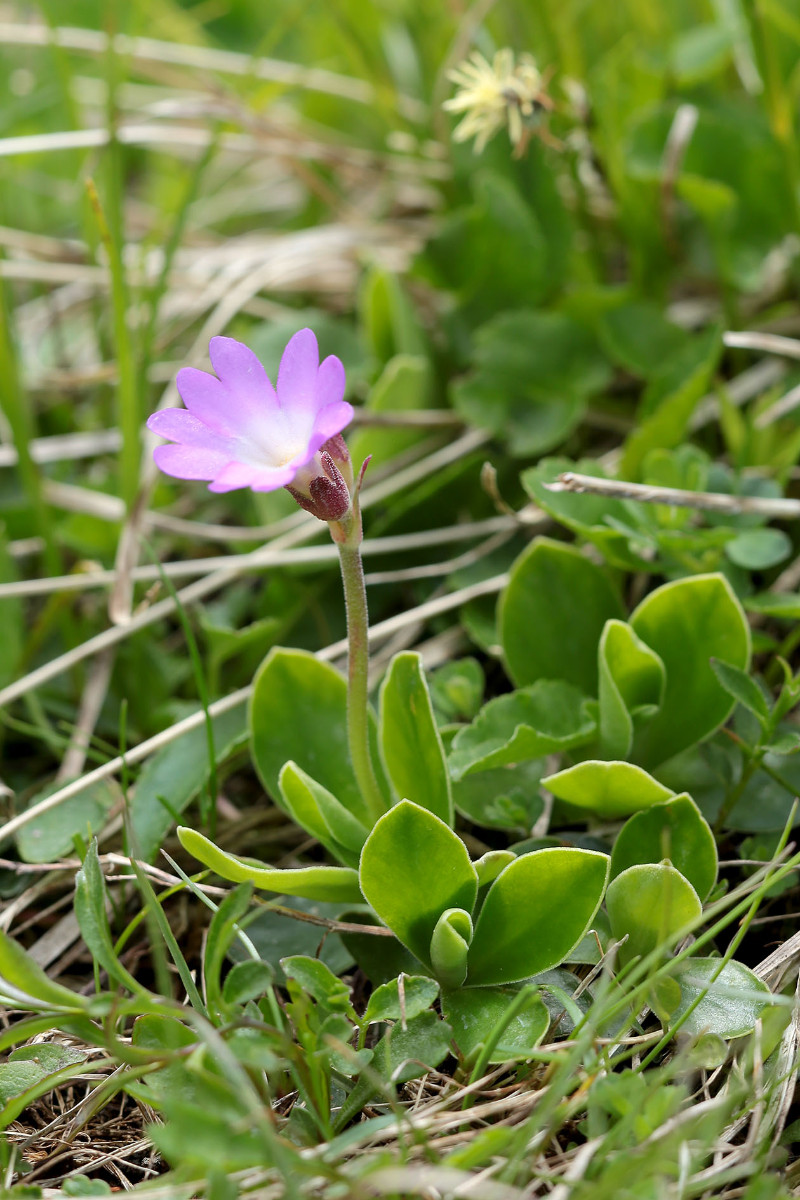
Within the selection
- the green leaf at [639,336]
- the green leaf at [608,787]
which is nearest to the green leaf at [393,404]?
the green leaf at [639,336]

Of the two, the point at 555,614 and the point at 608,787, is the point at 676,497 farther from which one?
the point at 608,787

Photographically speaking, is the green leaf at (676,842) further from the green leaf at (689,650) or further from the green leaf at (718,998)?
the green leaf at (689,650)

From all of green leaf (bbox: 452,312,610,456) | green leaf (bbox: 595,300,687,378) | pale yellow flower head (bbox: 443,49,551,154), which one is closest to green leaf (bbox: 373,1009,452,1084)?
green leaf (bbox: 452,312,610,456)

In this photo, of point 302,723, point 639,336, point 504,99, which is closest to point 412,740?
point 302,723

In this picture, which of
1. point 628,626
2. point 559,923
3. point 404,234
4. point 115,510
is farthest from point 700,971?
point 404,234

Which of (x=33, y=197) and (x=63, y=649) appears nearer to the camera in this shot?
(x=63, y=649)

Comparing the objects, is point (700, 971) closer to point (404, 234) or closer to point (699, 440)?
point (699, 440)

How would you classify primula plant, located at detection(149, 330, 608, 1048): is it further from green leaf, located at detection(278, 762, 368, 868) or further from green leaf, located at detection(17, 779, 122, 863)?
green leaf, located at detection(17, 779, 122, 863)
